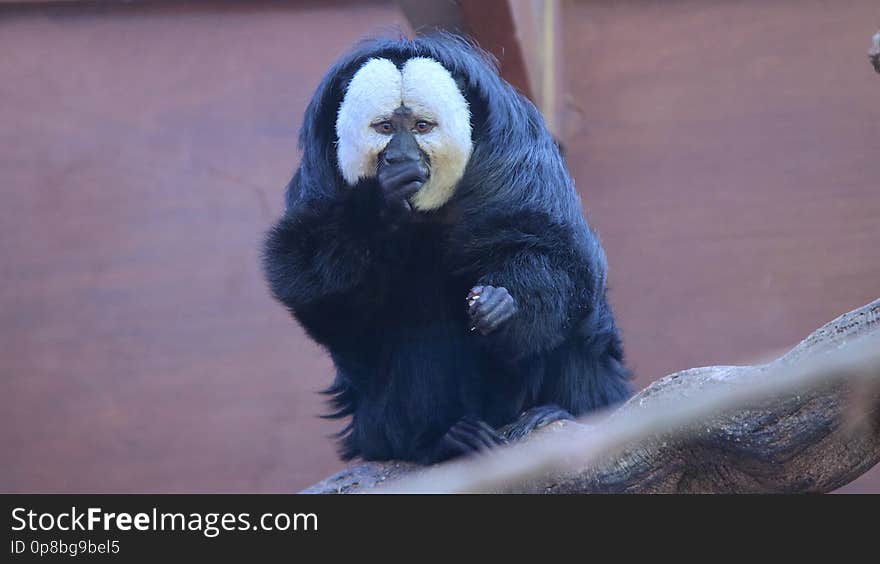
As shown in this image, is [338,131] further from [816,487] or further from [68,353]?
[68,353]

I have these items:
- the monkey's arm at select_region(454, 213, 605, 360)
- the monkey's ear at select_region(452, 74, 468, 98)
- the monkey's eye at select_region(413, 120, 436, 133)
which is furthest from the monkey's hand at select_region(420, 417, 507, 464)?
the monkey's ear at select_region(452, 74, 468, 98)

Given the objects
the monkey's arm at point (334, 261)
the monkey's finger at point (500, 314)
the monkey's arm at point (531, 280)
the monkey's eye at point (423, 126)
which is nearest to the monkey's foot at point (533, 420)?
the monkey's arm at point (531, 280)

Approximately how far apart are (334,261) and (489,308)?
16.8 inches

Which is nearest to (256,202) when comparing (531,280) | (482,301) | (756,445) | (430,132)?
(430,132)

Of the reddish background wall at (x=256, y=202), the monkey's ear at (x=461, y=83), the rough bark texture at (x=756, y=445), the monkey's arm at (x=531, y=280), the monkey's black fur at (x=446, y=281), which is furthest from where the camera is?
the reddish background wall at (x=256, y=202)

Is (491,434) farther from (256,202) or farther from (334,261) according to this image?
(256,202)

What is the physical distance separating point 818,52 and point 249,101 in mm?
1935

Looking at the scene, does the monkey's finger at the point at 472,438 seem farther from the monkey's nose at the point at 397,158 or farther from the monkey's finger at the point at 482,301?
the monkey's nose at the point at 397,158

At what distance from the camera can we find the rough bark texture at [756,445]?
221cm

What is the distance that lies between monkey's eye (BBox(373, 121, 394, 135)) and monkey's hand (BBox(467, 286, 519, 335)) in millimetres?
476

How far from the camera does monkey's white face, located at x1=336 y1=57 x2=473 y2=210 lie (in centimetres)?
300

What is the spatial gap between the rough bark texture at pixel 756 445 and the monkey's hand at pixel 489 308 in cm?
34

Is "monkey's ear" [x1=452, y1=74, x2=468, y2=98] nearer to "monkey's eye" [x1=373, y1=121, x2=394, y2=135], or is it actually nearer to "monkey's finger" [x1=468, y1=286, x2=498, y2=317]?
"monkey's eye" [x1=373, y1=121, x2=394, y2=135]

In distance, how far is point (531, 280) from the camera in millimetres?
2877
